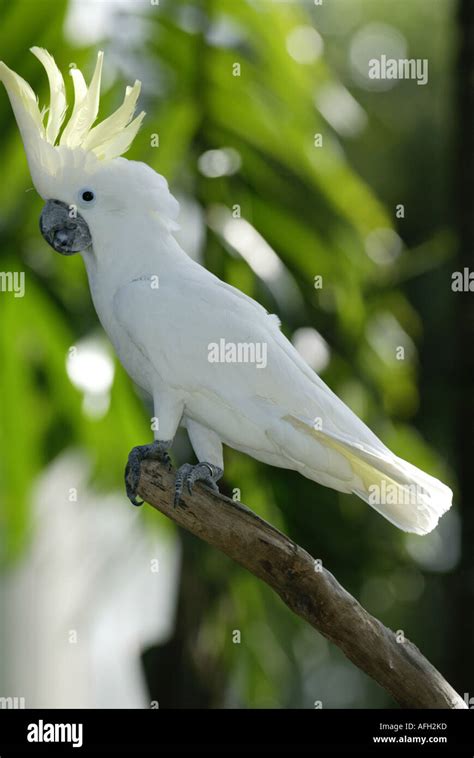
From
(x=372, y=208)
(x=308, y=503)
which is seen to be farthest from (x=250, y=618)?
(x=372, y=208)

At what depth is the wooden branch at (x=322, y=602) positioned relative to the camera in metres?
2.10

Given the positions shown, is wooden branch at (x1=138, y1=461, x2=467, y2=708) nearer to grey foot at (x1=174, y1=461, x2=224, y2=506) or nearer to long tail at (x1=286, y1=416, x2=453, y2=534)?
grey foot at (x1=174, y1=461, x2=224, y2=506)

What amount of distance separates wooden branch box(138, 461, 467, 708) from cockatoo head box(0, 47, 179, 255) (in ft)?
2.51

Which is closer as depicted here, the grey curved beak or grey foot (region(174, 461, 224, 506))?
grey foot (region(174, 461, 224, 506))

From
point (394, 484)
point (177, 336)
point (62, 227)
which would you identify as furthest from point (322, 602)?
point (62, 227)

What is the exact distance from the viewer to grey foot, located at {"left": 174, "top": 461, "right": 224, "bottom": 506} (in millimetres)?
2156

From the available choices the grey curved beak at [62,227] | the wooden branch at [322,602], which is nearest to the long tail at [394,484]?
the wooden branch at [322,602]

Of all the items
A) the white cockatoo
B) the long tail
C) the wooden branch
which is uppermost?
the white cockatoo

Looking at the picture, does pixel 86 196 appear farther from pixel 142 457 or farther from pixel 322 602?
pixel 322 602

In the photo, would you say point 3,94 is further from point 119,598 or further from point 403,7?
point 403,7

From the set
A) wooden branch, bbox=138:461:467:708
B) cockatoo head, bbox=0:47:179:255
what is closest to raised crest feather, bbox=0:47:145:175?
cockatoo head, bbox=0:47:179:255

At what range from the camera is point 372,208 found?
10.2ft

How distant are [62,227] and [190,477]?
27.5 inches

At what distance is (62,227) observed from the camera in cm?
229
